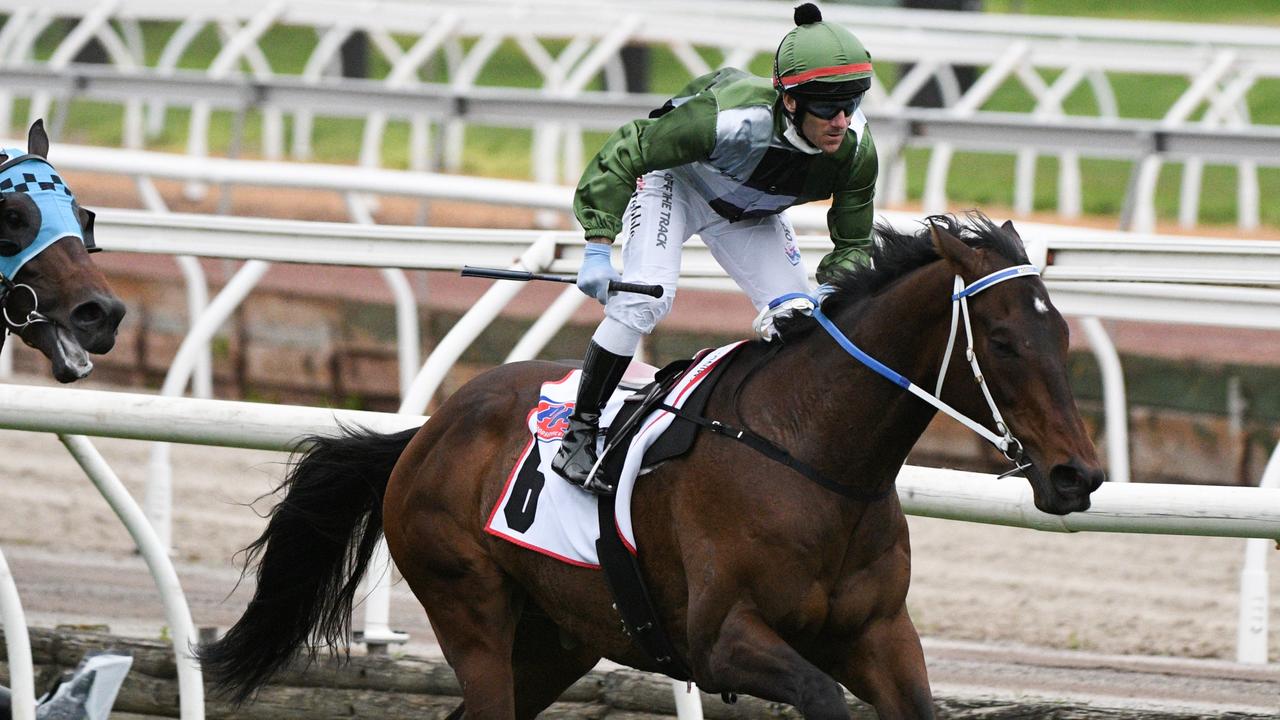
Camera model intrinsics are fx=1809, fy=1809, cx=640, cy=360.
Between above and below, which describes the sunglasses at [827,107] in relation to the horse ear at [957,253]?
above

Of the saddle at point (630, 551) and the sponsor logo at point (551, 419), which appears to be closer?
the saddle at point (630, 551)

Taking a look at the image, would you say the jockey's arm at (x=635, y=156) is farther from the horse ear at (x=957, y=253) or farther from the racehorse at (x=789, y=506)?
the horse ear at (x=957, y=253)

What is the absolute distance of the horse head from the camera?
295 centimetres

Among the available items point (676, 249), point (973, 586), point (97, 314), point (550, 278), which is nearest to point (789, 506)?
point (676, 249)

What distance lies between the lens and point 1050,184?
13711mm

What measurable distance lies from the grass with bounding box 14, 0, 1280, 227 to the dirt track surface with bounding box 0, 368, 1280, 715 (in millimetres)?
3149

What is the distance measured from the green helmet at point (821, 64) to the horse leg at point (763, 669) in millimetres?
960

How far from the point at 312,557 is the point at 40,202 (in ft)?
3.51

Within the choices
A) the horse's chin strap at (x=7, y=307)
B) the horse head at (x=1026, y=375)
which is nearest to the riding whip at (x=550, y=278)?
the horse head at (x=1026, y=375)

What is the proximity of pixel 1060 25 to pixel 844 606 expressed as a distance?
30.1ft

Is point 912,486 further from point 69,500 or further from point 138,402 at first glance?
point 69,500

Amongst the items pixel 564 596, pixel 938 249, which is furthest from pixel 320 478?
pixel 938 249

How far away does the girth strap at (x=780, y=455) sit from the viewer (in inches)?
129

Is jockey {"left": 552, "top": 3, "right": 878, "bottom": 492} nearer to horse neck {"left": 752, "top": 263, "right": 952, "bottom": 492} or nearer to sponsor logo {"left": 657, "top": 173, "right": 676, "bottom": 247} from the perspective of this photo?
sponsor logo {"left": 657, "top": 173, "right": 676, "bottom": 247}
